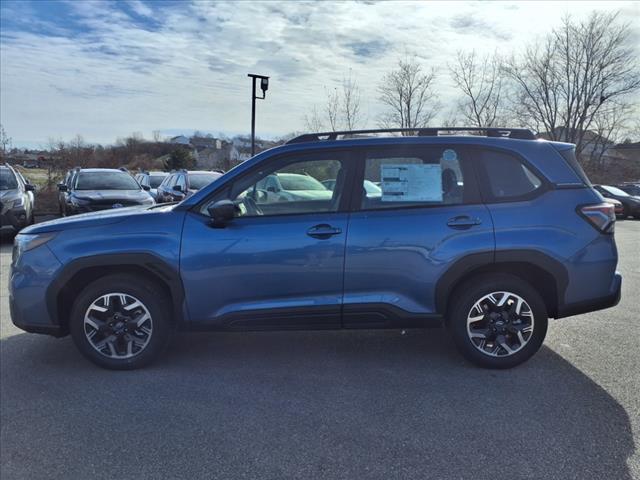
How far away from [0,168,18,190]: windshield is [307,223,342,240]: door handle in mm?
9883

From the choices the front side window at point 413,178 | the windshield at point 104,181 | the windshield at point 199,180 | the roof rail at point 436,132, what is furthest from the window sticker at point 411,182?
the windshield at point 104,181

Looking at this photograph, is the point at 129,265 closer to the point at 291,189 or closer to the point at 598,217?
the point at 291,189

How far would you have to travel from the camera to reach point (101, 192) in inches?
467

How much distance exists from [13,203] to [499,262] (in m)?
10.2

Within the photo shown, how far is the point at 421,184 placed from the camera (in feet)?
12.9

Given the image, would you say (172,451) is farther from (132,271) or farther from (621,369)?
(621,369)

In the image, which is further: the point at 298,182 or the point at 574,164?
the point at 298,182

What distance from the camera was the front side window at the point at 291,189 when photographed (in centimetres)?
390

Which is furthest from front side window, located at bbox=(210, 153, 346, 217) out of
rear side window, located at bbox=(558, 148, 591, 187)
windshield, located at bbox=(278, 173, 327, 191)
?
rear side window, located at bbox=(558, 148, 591, 187)

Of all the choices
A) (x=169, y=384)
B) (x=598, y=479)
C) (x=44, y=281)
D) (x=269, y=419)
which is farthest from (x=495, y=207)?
(x=44, y=281)

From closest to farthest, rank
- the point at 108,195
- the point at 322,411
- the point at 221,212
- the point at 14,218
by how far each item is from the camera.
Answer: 1. the point at 322,411
2. the point at 221,212
3. the point at 14,218
4. the point at 108,195

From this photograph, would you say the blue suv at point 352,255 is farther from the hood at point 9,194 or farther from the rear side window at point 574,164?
the hood at point 9,194

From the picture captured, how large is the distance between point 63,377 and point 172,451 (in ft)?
5.01

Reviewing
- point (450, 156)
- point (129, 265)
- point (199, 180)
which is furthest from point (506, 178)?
point (199, 180)
